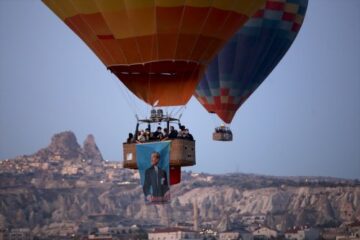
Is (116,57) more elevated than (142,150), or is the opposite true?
(116,57)

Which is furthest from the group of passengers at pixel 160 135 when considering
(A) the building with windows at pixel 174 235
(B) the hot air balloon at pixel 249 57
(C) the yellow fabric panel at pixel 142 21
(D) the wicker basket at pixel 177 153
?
(A) the building with windows at pixel 174 235

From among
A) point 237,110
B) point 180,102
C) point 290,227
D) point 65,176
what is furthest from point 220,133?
point 65,176

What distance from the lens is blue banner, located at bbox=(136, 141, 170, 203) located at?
785 inches

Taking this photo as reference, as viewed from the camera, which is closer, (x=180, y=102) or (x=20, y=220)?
(x=180, y=102)

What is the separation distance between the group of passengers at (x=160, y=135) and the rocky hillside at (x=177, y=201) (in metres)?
99.9

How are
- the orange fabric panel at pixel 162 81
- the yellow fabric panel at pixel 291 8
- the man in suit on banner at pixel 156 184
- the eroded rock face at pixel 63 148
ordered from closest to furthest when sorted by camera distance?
the man in suit on banner at pixel 156 184 → the orange fabric panel at pixel 162 81 → the yellow fabric panel at pixel 291 8 → the eroded rock face at pixel 63 148

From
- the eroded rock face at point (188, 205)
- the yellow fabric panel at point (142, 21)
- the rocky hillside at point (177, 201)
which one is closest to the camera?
the yellow fabric panel at point (142, 21)

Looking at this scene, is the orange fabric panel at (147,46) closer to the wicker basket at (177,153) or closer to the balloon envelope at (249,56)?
the wicker basket at (177,153)

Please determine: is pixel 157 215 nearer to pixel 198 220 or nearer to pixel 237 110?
pixel 198 220

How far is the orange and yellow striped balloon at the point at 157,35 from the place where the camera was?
20.0 m

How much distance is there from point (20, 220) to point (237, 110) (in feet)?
348

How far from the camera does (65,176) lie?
172 meters

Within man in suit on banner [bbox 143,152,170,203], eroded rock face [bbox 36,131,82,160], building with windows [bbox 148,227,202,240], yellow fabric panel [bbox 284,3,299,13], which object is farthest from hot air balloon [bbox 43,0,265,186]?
eroded rock face [bbox 36,131,82,160]

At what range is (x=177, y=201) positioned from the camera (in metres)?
153
